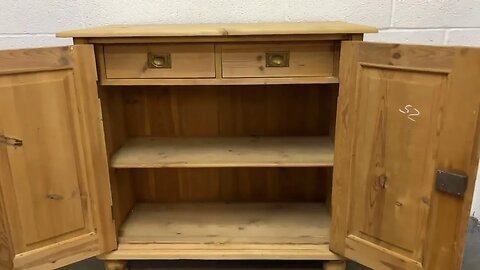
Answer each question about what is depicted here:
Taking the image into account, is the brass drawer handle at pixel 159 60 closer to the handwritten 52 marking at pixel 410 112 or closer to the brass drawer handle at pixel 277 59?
the brass drawer handle at pixel 277 59

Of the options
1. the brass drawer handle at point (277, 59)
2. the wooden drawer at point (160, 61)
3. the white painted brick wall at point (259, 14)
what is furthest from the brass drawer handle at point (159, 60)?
the white painted brick wall at point (259, 14)

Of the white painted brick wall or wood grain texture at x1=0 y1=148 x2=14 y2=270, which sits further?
the white painted brick wall

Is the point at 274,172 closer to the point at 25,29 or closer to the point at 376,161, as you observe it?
the point at 376,161

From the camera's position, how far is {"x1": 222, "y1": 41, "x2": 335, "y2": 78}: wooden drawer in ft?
4.32

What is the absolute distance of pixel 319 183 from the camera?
182cm

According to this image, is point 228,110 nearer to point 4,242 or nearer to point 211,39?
point 211,39

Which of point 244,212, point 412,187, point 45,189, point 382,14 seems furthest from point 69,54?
point 382,14

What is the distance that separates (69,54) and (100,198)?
0.49 meters

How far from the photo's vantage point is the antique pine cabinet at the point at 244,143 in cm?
115

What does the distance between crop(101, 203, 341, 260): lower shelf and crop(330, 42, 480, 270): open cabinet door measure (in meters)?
0.20

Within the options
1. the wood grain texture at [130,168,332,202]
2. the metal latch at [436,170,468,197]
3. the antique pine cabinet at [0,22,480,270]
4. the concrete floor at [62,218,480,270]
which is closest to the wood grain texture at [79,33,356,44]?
the antique pine cabinet at [0,22,480,270]

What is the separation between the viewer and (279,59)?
1.33m

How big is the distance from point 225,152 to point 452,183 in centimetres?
78

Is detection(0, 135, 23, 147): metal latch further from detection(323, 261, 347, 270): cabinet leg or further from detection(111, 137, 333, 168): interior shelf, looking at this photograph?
detection(323, 261, 347, 270): cabinet leg
